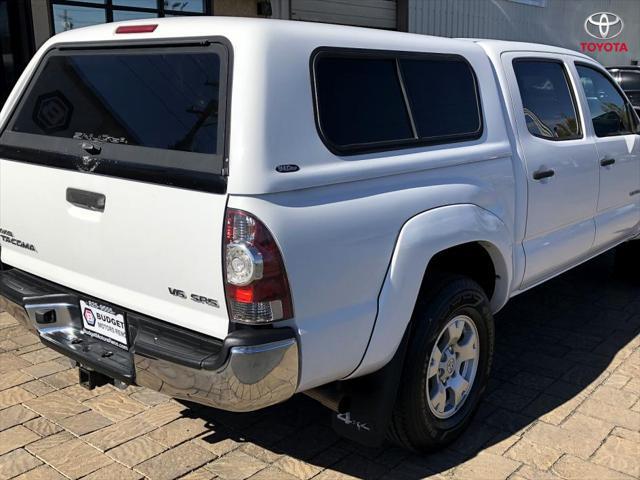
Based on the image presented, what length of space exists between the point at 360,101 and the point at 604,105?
2.63m

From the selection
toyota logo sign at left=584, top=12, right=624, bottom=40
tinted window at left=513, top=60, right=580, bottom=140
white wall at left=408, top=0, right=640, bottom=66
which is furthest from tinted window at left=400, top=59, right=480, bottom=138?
toyota logo sign at left=584, top=12, right=624, bottom=40

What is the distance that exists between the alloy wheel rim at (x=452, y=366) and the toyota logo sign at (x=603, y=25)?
1949 centimetres

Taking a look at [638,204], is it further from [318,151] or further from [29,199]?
[29,199]

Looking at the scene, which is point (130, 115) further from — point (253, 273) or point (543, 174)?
point (543, 174)

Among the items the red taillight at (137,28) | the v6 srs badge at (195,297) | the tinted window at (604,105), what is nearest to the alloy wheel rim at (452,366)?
the v6 srs badge at (195,297)

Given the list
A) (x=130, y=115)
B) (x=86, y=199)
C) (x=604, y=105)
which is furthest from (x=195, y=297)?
(x=604, y=105)

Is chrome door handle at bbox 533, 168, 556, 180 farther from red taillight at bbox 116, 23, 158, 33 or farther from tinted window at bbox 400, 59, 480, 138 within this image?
red taillight at bbox 116, 23, 158, 33

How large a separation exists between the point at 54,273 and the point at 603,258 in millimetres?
5389

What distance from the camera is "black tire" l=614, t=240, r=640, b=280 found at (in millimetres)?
5711

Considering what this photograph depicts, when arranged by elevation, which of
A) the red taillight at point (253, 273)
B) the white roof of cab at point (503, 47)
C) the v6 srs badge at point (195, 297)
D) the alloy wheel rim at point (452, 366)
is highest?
the white roof of cab at point (503, 47)

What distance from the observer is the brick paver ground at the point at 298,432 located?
3109 millimetres

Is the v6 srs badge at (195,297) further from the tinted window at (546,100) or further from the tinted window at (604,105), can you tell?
the tinted window at (604,105)

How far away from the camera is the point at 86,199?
2803mm

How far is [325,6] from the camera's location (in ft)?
38.0
